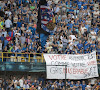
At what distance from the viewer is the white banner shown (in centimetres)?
2592

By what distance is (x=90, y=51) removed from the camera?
28125 mm

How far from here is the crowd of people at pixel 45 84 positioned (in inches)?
993

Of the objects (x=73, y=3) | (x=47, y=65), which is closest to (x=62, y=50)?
(x=47, y=65)

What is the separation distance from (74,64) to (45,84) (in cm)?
232

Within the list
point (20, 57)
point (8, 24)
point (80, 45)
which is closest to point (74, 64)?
point (80, 45)

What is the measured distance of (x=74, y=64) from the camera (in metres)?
26.3

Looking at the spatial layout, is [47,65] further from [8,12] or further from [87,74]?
[8,12]

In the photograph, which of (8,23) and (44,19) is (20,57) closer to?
(8,23)

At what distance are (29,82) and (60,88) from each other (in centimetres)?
206

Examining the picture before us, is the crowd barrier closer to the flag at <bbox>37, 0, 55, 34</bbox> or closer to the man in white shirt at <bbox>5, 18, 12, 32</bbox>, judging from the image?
the man in white shirt at <bbox>5, 18, 12, 32</bbox>

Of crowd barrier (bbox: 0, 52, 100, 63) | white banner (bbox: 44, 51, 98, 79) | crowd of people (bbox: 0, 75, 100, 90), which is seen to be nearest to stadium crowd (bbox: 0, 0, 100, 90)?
crowd of people (bbox: 0, 75, 100, 90)

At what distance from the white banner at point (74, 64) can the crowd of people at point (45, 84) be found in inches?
22.2

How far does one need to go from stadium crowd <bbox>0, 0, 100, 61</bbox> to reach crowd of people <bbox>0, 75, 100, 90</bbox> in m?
1.99

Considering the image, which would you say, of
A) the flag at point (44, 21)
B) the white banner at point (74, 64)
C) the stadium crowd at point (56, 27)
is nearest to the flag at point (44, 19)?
the flag at point (44, 21)
